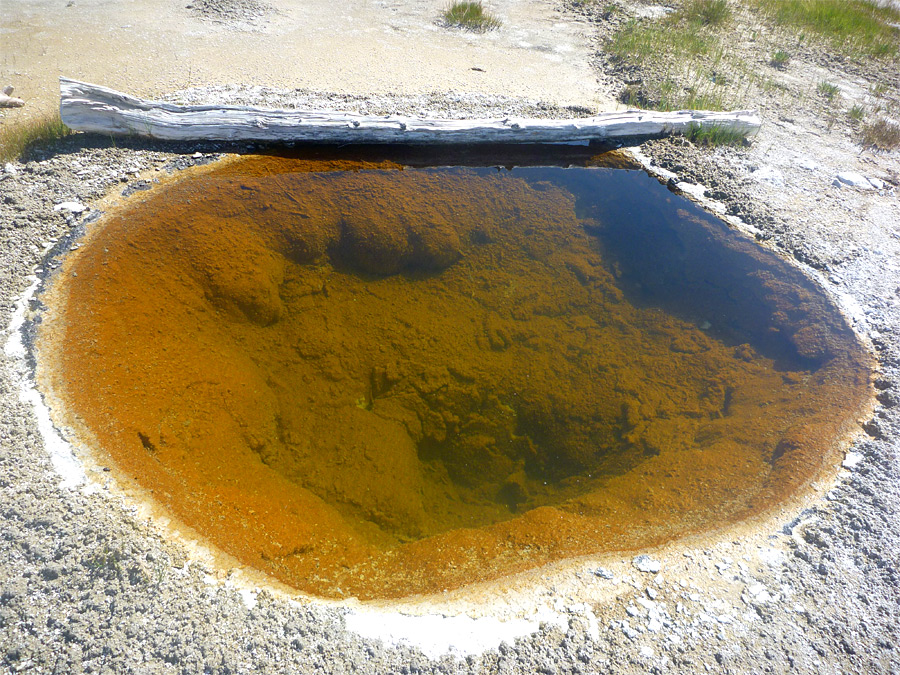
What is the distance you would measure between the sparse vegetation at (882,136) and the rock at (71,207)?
7.29 meters

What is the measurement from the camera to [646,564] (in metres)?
2.21

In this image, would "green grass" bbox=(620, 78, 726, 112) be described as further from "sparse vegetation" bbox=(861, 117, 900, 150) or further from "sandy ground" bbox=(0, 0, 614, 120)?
"sparse vegetation" bbox=(861, 117, 900, 150)

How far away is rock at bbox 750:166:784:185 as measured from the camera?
4480mm

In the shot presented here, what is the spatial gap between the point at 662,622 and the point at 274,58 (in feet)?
20.1

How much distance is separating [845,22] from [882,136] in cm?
379

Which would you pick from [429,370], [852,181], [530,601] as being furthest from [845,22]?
[530,601]

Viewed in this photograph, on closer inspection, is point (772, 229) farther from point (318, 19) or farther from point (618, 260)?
point (318, 19)

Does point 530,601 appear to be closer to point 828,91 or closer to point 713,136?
point 713,136

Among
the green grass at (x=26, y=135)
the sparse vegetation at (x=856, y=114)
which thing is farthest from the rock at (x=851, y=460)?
the green grass at (x=26, y=135)

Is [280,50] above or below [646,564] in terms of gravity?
above

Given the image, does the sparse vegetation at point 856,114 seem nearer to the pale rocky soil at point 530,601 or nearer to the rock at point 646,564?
the pale rocky soil at point 530,601

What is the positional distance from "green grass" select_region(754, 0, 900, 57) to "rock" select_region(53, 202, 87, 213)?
947 cm

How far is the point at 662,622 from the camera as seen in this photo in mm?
2027

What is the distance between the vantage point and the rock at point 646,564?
7.20 ft
